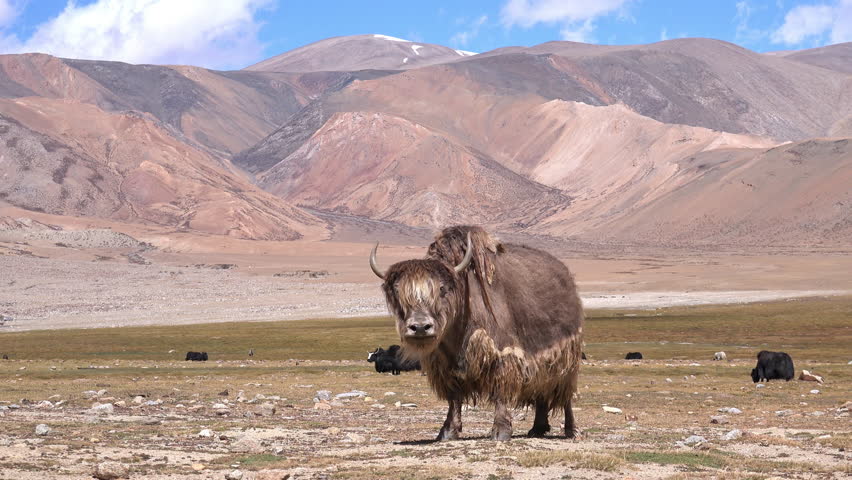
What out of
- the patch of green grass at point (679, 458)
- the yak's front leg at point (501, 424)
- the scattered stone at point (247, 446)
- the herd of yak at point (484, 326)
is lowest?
the scattered stone at point (247, 446)

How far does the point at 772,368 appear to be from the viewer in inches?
1005

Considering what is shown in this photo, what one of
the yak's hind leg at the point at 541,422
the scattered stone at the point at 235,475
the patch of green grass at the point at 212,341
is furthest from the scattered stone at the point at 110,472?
the patch of green grass at the point at 212,341

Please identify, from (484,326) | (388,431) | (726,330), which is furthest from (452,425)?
(726,330)

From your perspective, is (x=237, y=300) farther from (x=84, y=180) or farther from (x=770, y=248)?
(x=84, y=180)

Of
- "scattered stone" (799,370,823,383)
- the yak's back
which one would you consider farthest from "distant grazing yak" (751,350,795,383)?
the yak's back

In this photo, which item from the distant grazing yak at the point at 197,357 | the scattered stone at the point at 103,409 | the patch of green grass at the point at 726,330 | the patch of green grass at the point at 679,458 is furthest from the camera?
the patch of green grass at the point at 726,330

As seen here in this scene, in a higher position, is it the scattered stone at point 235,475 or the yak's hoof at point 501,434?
the yak's hoof at point 501,434

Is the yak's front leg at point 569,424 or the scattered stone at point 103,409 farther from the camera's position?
the scattered stone at point 103,409

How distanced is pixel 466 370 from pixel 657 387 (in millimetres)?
13393

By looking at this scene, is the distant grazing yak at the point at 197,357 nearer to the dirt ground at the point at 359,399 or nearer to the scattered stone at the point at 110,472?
the dirt ground at the point at 359,399

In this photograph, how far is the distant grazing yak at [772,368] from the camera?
25547 mm

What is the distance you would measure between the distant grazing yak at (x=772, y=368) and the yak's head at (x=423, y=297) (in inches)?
645

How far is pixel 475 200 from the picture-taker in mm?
197750

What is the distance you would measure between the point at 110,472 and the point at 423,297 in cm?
371
